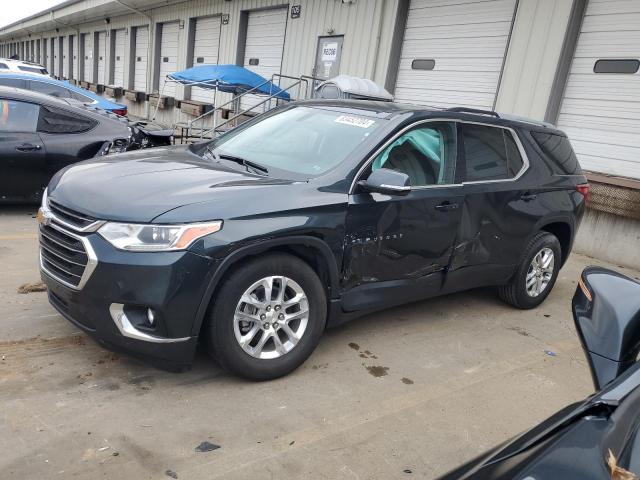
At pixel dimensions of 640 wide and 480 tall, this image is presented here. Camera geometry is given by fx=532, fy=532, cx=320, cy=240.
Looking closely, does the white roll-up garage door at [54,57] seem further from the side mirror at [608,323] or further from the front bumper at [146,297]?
the side mirror at [608,323]

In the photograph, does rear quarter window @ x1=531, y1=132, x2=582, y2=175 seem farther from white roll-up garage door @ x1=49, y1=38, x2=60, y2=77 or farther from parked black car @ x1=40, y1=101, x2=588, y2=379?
white roll-up garage door @ x1=49, y1=38, x2=60, y2=77

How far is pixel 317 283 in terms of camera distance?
321cm

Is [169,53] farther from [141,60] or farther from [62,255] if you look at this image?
[62,255]

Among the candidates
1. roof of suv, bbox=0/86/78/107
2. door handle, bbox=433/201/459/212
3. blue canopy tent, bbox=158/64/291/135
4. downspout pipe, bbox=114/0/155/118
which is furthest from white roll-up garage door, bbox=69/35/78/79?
door handle, bbox=433/201/459/212

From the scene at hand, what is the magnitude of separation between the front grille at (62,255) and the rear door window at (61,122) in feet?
12.3

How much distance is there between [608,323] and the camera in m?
1.85

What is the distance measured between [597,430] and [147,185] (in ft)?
8.19

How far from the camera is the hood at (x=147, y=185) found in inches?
111

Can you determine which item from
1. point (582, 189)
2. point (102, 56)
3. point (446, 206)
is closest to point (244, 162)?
point (446, 206)

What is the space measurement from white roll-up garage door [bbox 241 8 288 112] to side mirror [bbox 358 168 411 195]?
11.5m

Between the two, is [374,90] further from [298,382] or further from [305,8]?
[298,382]

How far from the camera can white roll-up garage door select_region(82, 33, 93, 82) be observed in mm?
28812

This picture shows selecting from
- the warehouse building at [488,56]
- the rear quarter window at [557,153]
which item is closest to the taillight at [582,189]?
the rear quarter window at [557,153]

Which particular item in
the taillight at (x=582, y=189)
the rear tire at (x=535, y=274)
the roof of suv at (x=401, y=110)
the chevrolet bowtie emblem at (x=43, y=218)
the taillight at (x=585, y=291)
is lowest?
the rear tire at (x=535, y=274)
